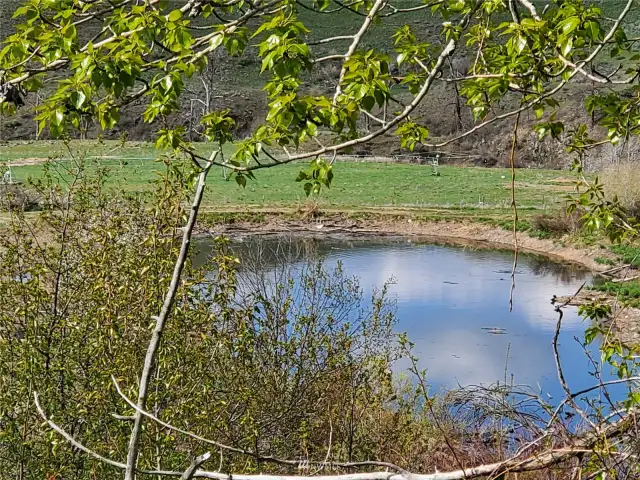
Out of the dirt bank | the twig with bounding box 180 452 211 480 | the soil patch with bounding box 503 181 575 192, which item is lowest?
the dirt bank

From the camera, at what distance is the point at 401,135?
11.2 feet

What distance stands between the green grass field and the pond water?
6.04 m

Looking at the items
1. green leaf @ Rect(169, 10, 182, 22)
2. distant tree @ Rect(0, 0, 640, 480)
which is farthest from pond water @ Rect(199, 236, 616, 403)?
green leaf @ Rect(169, 10, 182, 22)

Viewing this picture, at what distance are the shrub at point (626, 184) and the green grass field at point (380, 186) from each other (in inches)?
159

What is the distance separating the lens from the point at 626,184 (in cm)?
2420

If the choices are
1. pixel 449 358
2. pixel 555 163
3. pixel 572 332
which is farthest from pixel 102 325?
pixel 555 163

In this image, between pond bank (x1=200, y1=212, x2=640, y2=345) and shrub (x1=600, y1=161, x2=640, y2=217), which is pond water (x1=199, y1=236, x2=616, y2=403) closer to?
pond bank (x1=200, y1=212, x2=640, y2=345)

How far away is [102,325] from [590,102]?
3188 mm

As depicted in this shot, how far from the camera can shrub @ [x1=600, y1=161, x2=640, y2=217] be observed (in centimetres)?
2398

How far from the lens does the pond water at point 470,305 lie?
40.6 feet

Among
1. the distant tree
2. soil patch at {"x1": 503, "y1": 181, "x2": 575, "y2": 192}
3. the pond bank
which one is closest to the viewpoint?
the distant tree

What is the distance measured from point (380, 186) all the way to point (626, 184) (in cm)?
1329

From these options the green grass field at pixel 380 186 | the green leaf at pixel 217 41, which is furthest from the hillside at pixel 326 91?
the green leaf at pixel 217 41

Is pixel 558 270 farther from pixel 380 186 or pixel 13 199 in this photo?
pixel 13 199
